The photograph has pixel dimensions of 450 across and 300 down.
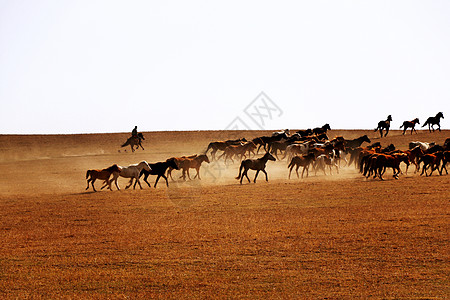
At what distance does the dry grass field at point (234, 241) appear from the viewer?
1076 cm

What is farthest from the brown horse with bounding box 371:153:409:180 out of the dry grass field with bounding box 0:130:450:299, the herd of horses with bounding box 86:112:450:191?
the dry grass field with bounding box 0:130:450:299

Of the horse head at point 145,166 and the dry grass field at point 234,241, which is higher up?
the horse head at point 145,166

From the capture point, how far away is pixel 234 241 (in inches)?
573

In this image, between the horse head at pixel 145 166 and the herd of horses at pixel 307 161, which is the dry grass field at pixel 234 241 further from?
the horse head at pixel 145 166

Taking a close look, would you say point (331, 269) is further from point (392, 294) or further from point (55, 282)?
point (55, 282)

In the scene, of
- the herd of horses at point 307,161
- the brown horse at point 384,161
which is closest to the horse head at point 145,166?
the herd of horses at point 307,161

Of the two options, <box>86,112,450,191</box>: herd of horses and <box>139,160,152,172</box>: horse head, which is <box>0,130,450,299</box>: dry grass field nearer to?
<box>86,112,450,191</box>: herd of horses

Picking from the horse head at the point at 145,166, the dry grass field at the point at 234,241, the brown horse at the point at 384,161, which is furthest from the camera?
the horse head at the point at 145,166

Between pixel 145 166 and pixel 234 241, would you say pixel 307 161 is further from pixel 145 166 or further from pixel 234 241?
pixel 234 241

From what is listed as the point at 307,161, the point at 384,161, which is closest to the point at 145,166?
the point at 307,161

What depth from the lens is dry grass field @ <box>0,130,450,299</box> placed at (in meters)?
10.8

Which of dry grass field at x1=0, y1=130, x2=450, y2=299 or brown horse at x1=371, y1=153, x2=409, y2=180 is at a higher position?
brown horse at x1=371, y1=153, x2=409, y2=180

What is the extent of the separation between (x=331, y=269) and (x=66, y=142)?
64502mm

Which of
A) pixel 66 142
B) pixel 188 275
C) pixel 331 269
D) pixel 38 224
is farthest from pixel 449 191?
pixel 66 142
